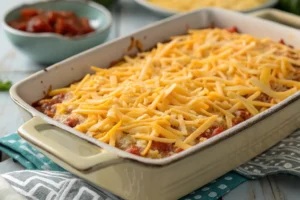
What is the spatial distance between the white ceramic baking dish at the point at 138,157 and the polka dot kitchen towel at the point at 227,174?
0.11ft

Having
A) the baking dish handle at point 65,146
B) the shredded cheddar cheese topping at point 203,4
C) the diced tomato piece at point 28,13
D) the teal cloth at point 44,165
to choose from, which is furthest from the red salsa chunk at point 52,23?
the baking dish handle at point 65,146

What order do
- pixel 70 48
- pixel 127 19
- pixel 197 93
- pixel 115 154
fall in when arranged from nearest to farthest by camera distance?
pixel 115 154
pixel 197 93
pixel 70 48
pixel 127 19

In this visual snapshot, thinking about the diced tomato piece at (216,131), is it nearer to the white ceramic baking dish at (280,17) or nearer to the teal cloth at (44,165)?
the teal cloth at (44,165)

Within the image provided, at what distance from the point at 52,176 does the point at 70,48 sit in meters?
0.81

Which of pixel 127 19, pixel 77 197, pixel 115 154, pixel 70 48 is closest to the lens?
pixel 115 154

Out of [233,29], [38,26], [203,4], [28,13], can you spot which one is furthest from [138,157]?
[203,4]

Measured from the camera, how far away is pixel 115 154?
51.5 inches

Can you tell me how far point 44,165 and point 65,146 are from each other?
0.31 m

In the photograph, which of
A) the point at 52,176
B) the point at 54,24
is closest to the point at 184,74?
the point at 52,176

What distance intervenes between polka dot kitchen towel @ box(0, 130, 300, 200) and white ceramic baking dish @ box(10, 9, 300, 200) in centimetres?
3

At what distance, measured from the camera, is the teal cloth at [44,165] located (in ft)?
5.07

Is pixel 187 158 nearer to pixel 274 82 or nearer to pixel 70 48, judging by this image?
pixel 274 82

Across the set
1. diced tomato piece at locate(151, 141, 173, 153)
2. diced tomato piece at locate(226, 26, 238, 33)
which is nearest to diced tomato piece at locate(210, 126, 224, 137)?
diced tomato piece at locate(151, 141, 173, 153)

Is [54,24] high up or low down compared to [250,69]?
down
